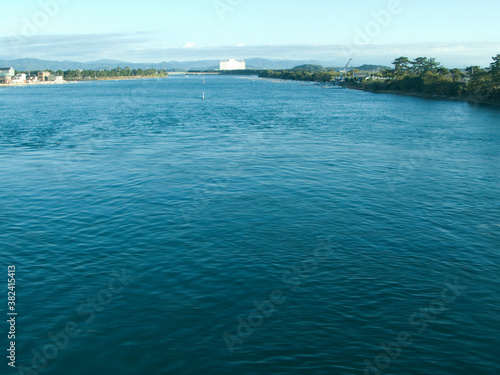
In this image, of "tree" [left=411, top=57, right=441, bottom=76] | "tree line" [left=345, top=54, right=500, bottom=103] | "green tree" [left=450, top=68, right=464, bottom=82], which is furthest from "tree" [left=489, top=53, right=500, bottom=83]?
"tree" [left=411, top=57, right=441, bottom=76]

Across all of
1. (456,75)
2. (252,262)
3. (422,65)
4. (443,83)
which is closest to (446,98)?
(443,83)

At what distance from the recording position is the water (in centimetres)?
1251

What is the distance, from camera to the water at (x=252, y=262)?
1251 cm

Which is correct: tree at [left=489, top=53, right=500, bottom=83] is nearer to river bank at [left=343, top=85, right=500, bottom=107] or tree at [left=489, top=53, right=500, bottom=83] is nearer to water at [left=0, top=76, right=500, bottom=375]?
river bank at [left=343, top=85, right=500, bottom=107]

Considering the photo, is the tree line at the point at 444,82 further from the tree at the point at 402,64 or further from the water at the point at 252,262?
the water at the point at 252,262

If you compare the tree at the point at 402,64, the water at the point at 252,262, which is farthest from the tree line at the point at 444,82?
the water at the point at 252,262

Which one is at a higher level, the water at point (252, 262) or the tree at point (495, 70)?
the tree at point (495, 70)

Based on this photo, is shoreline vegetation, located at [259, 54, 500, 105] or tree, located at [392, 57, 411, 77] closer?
shoreline vegetation, located at [259, 54, 500, 105]

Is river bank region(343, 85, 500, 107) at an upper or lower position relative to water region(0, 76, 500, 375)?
upper

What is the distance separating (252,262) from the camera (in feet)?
59.2

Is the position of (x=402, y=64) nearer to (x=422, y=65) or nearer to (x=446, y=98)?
(x=422, y=65)

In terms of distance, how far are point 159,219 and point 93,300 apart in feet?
26.6

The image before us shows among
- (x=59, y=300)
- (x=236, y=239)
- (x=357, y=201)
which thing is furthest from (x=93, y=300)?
(x=357, y=201)

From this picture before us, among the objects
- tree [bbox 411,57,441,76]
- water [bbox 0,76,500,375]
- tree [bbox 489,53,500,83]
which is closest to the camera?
water [bbox 0,76,500,375]
